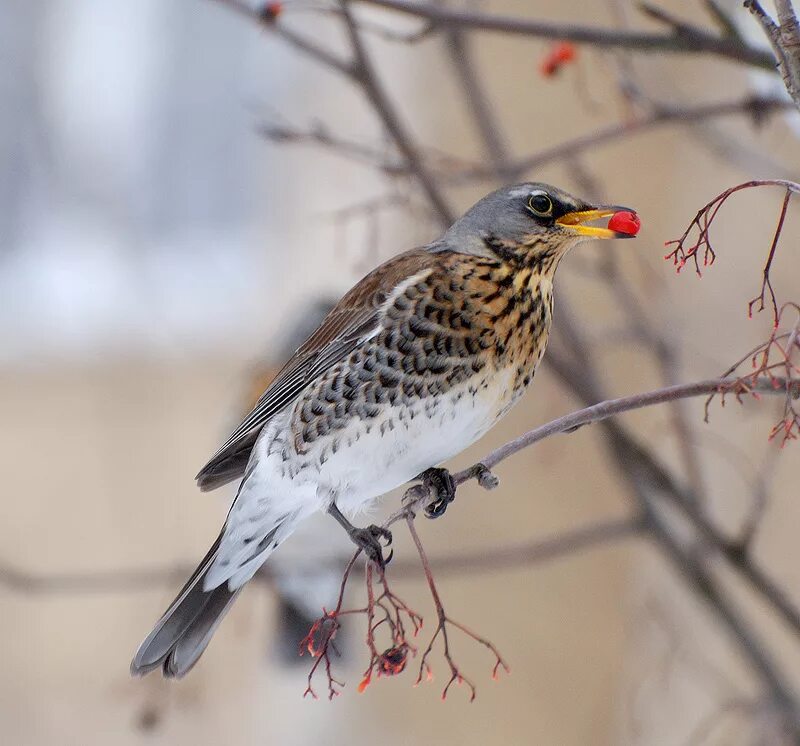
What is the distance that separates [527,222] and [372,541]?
0.46 metres

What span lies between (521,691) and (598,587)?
16.8 inches

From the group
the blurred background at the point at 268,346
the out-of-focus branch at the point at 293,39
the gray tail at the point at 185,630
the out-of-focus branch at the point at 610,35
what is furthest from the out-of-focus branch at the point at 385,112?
the blurred background at the point at 268,346

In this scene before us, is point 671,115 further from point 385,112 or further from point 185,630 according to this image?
point 185,630

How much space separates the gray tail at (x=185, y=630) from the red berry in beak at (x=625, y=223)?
77cm

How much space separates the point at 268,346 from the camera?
352 cm

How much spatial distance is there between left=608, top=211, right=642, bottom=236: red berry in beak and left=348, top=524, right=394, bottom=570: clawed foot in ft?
1.43

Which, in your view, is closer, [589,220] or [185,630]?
[589,220]

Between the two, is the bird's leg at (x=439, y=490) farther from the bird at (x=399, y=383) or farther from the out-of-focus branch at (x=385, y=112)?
the out-of-focus branch at (x=385, y=112)

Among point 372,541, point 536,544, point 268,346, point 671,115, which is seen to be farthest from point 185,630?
point 268,346

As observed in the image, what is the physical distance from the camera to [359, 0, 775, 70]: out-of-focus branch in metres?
1.42

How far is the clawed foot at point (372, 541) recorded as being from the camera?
4.53 ft

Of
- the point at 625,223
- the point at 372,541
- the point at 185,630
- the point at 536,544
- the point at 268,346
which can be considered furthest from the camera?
the point at 268,346

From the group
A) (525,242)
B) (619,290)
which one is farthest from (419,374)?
(619,290)

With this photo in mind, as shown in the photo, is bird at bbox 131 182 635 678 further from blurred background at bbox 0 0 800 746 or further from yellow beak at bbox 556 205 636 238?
blurred background at bbox 0 0 800 746
